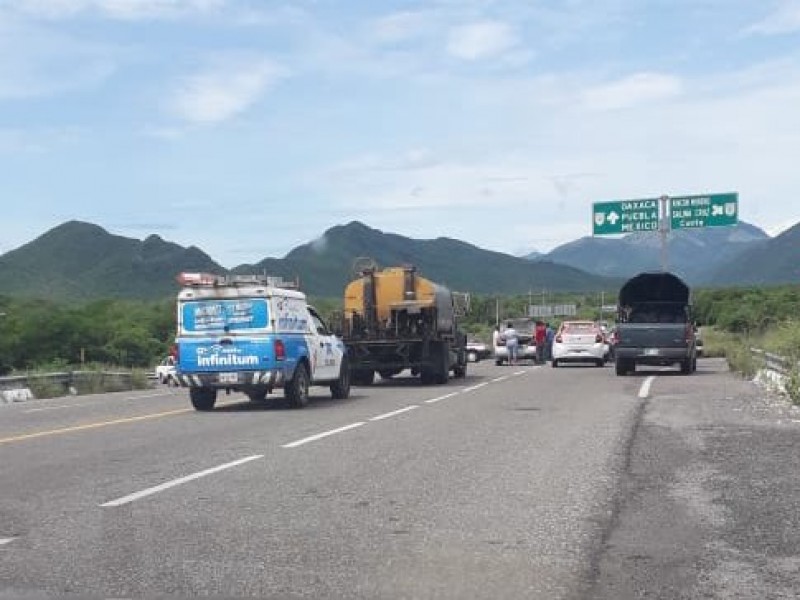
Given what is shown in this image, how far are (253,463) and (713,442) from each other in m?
5.67

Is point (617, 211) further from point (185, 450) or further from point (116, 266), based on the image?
point (116, 266)

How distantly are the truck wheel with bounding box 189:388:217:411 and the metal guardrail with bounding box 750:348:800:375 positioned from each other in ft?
33.9

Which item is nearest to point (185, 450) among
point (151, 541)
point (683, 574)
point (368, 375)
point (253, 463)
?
point (253, 463)

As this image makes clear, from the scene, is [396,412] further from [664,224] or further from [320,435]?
[664,224]

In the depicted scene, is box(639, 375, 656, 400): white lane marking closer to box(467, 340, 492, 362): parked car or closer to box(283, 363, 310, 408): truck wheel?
box(283, 363, 310, 408): truck wheel

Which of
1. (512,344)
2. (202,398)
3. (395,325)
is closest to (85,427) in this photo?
(202,398)

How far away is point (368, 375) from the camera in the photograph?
28125 millimetres

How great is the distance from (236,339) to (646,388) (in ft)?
32.2

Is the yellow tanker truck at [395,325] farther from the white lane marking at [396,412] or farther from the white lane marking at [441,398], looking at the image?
the white lane marking at [396,412]

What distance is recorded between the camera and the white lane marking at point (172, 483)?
9302 millimetres

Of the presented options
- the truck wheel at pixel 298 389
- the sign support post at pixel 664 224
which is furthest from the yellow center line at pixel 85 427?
the sign support post at pixel 664 224

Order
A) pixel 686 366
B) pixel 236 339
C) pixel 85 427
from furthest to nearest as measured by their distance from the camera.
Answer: pixel 686 366, pixel 236 339, pixel 85 427

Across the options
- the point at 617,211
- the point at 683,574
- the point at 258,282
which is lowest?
the point at 683,574

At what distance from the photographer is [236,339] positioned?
739 inches
